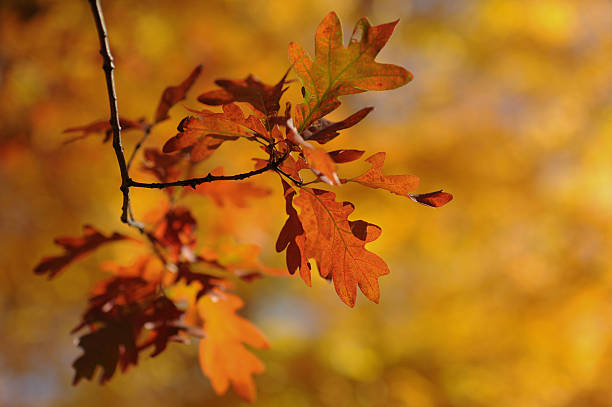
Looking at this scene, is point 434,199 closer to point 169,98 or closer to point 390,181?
point 390,181

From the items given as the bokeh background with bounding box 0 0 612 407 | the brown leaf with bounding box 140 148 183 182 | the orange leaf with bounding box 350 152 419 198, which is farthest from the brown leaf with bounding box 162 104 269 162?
the bokeh background with bounding box 0 0 612 407

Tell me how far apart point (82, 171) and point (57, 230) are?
1.87 ft

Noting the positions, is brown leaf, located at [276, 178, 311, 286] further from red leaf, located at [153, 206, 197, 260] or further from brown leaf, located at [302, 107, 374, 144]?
red leaf, located at [153, 206, 197, 260]

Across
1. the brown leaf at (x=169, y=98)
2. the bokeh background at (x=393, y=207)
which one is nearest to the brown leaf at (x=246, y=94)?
the brown leaf at (x=169, y=98)

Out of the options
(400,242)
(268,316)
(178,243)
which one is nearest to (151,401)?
(268,316)

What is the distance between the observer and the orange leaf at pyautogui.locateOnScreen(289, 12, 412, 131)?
494 mm

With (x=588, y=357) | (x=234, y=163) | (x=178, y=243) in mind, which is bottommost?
(x=178, y=243)

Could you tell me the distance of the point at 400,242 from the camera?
11.4ft

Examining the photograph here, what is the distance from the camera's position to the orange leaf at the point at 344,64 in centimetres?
49

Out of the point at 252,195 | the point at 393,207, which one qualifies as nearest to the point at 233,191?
the point at 252,195

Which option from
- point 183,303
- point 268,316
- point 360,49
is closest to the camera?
point 360,49

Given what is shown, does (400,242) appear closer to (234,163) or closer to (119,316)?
(234,163)

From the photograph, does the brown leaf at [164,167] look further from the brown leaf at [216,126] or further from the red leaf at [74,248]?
the brown leaf at [216,126]

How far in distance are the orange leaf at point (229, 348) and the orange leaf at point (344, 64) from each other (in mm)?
447
